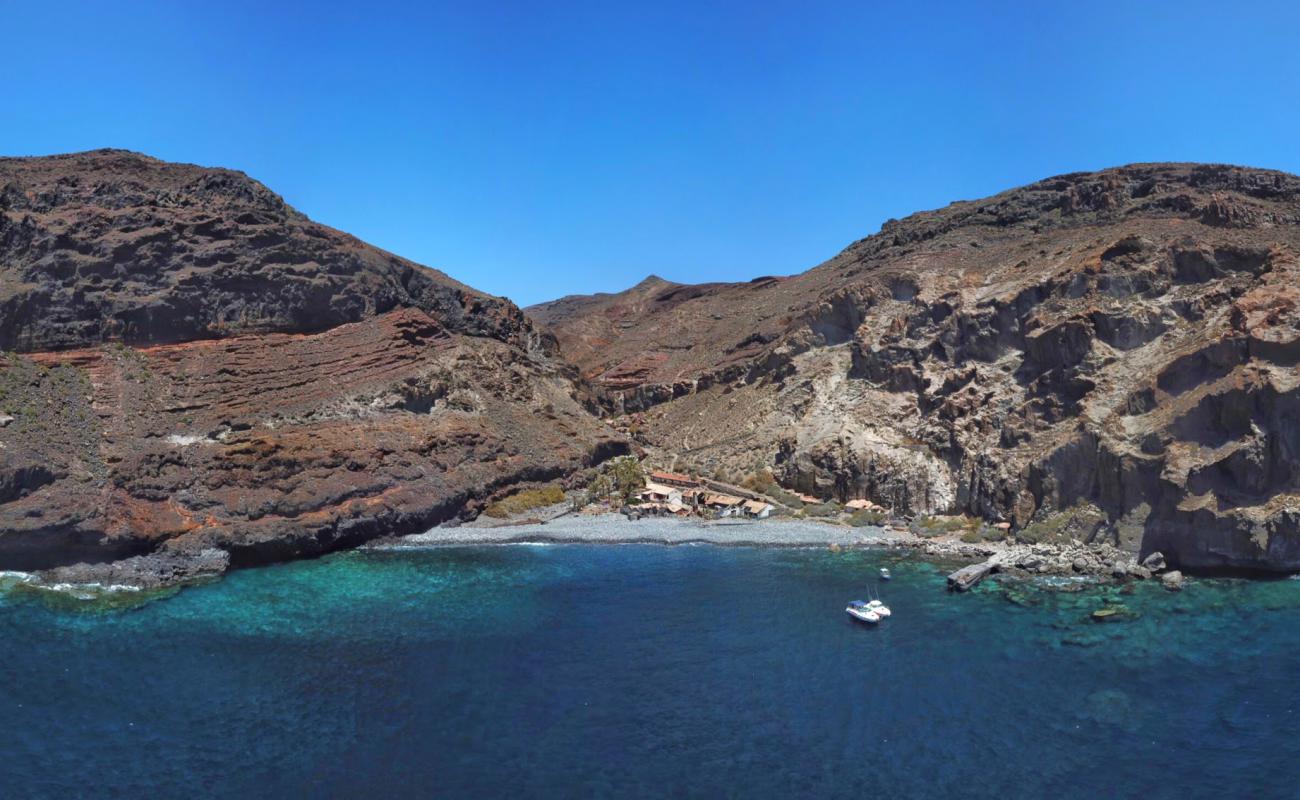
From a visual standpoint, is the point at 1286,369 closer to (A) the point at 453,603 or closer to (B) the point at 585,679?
(B) the point at 585,679

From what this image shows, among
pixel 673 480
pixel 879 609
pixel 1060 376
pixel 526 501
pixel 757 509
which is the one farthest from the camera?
pixel 673 480

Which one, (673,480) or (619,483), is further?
(673,480)

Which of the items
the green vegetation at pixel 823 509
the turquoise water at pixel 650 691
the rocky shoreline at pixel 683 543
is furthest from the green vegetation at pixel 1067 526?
the green vegetation at pixel 823 509

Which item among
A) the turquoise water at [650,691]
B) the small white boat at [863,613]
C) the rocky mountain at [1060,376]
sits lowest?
the turquoise water at [650,691]

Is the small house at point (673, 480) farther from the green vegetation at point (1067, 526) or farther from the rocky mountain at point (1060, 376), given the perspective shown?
the green vegetation at point (1067, 526)

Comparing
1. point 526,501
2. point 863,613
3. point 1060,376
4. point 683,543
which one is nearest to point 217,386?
point 526,501

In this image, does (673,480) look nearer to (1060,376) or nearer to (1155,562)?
(1060,376)

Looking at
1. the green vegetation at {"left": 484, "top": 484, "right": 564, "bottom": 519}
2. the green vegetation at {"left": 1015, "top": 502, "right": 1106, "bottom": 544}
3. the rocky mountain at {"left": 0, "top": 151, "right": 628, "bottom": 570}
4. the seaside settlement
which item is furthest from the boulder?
the rocky mountain at {"left": 0, "top": 151, "right": 628, "bottom": 570}
